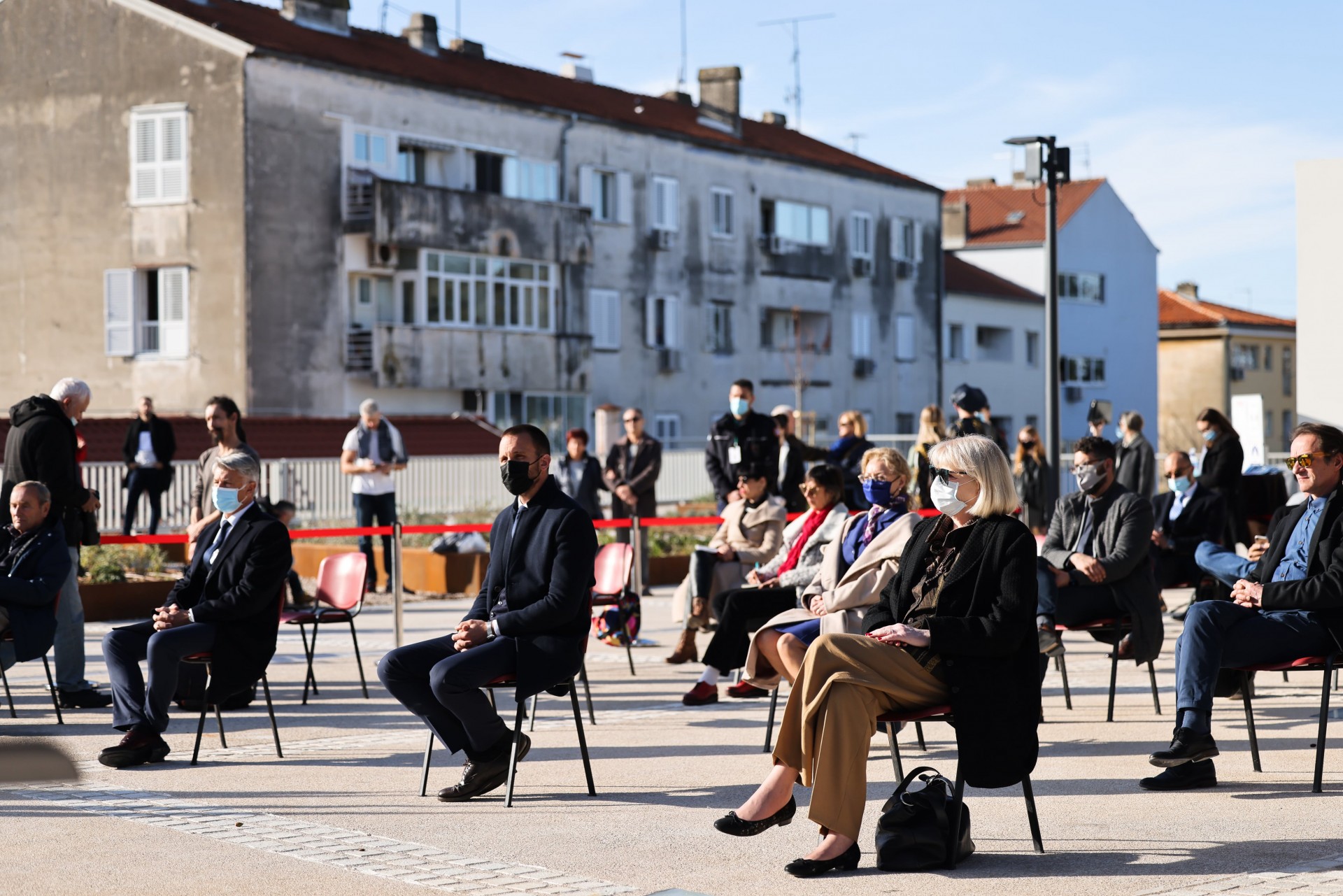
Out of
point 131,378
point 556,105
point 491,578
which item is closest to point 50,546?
point 491,578

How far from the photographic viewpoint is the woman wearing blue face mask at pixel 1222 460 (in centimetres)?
1453

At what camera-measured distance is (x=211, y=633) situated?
30.2ft

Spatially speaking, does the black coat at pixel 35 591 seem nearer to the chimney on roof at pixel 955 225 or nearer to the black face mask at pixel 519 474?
the black face mask at pixel 519 474

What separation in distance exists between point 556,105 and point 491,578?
3690 cm

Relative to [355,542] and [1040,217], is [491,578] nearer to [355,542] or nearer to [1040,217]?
[355,542]

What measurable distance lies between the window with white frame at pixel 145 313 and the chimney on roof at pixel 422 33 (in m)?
11.0

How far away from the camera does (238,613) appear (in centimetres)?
916

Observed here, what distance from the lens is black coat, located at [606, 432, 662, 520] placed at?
18641 millimetres

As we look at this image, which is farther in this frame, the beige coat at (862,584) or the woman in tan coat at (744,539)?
the woman in tan coat at (744,539)

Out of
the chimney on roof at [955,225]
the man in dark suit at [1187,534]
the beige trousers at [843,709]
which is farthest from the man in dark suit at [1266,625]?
the chimney on roof at [955,225]

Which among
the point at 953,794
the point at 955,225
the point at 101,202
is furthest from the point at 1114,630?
the point at 955,225

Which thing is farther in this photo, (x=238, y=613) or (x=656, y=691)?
(x=656, y=691)

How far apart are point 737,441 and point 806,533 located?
491 centimetres

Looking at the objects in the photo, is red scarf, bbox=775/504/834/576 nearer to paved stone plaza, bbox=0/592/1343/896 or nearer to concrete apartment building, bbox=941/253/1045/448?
paved stone plaza, bbox=0/592/1343/896
